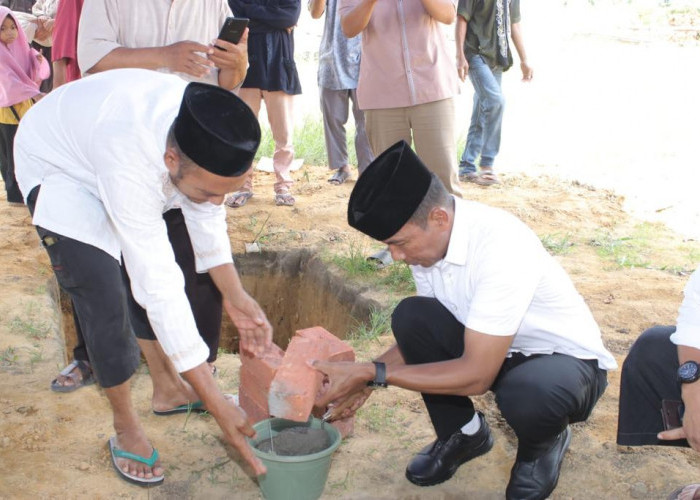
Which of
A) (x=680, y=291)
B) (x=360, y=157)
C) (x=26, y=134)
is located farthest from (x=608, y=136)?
(x=26, y=134)

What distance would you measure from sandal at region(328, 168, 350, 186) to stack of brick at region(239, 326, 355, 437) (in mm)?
3876

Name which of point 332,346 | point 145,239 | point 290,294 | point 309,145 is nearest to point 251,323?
point 332,346

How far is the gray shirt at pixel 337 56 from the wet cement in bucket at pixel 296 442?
13.0 ft

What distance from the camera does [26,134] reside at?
2.43 m

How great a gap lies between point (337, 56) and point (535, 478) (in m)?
4.25

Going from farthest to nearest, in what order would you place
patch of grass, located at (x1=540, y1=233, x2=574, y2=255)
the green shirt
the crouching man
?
the green shirt → patch of grass, located at (x1=540, y1=233, x2=574, y2=255) → the crouching man

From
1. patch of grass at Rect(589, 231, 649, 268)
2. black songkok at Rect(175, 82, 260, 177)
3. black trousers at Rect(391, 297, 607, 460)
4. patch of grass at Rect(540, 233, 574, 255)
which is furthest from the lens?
patch of grass at Rect(540, 233, 574, 255)

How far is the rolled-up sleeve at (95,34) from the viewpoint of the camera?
3055 millimetres

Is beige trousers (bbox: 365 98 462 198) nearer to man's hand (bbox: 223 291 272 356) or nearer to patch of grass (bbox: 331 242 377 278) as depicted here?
patch of grass (bbox: 331 242 377 278)

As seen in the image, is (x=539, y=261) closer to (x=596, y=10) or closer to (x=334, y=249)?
(x=334, y=249)

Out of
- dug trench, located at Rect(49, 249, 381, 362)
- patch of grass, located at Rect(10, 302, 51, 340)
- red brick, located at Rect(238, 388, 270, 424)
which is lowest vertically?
dug trench, located at Rect(49, 249, 381, 362)

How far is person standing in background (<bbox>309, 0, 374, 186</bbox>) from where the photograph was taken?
19.5 feet

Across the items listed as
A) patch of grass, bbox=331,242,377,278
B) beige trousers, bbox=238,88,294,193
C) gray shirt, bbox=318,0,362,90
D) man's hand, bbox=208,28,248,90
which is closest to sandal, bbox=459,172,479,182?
gray shirt, bbox=318,0,362,90

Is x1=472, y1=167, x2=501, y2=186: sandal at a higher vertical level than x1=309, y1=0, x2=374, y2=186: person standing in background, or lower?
lower
